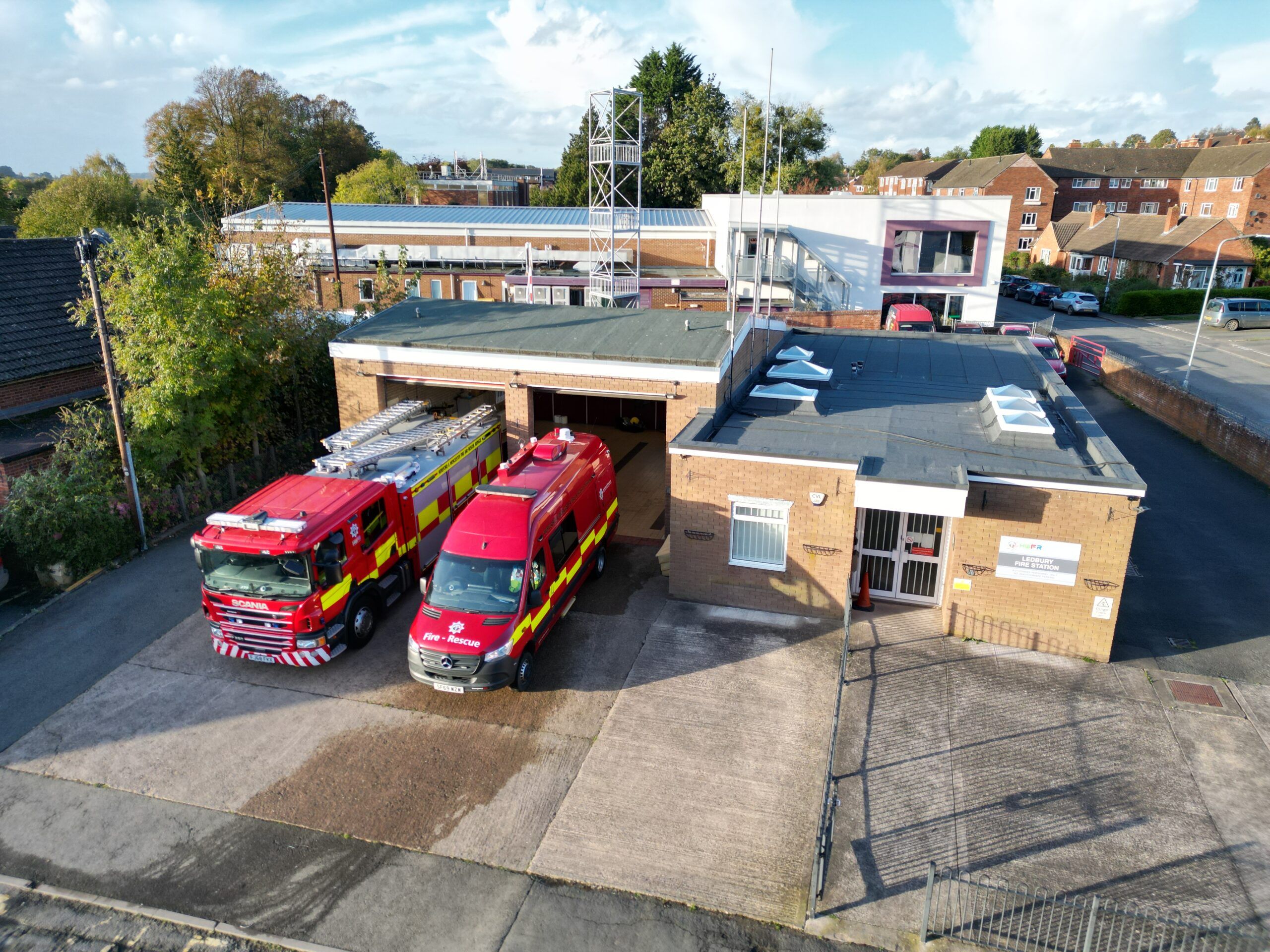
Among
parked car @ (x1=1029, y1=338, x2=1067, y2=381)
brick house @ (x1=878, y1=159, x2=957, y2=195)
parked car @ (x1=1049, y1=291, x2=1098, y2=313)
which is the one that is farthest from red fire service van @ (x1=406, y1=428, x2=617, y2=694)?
brick house @ (x1=878, y1=159, x2=957, y2=195)

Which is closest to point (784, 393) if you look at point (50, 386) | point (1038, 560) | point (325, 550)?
point (1038, 560)

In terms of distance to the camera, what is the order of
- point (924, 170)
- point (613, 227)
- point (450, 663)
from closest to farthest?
1. point (450, 663)
2. point (613, 227)
3. point (924, 170)

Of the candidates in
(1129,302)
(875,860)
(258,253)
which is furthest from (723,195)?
(875,860)

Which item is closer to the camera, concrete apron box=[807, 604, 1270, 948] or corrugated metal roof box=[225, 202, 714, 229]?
concrete apron box=[807, 604, 1270, 948]

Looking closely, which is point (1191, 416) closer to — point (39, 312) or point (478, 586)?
point (478, 586)

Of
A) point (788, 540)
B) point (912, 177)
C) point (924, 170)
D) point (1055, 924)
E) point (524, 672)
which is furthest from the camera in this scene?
point (924, 170)

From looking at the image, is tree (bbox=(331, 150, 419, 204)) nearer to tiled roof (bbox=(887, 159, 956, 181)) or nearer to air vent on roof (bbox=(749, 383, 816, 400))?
tiled roof (bbox=(887, 159, 956, 181))

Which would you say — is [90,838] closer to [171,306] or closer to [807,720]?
[807,720]
